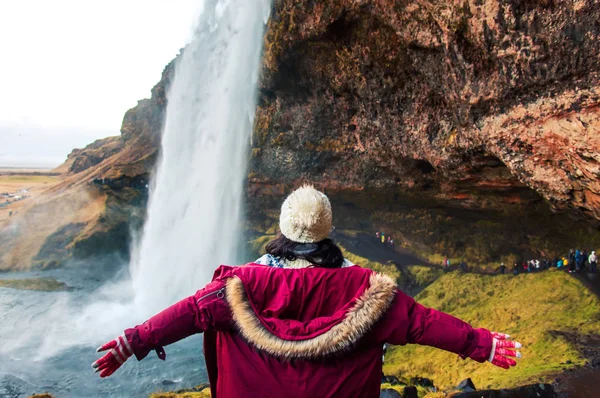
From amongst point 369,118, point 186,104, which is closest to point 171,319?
point 369,118

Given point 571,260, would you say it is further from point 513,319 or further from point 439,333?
point 439,333

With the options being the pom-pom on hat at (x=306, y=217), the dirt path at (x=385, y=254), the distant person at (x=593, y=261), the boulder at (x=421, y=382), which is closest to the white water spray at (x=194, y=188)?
the dirt path at (x=385, y=254)

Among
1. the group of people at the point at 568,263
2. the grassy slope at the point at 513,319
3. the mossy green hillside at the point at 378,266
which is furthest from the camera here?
the mossy green hillside at the point at 378,266

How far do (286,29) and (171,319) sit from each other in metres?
16.3

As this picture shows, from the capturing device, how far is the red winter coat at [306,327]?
2.12 m

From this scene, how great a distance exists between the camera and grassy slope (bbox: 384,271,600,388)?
10336 mm

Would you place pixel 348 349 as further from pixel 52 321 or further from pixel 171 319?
pixel 52 321

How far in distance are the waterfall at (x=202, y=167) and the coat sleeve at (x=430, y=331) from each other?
2119cm

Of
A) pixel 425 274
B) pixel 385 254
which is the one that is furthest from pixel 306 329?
pixel 385 254

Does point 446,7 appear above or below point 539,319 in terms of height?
above

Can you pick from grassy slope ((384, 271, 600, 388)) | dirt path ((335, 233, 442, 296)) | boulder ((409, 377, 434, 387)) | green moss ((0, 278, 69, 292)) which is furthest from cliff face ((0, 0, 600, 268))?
boulder ((409, 377, 434, 387))

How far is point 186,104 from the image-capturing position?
2809cm

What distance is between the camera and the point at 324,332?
6.88ft

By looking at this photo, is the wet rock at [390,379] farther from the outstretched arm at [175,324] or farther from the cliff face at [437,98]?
the outstretched arm at [175,324]
